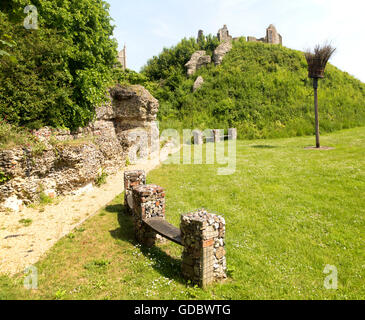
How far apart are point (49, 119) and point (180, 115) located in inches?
700

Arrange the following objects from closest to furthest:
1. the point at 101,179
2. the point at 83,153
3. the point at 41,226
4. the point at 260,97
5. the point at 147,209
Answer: the point at 147,209, the point at 41,226, the point at 83,153, the point at 101,179, the point at 260,97

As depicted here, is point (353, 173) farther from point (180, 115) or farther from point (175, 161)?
point (180, 115)

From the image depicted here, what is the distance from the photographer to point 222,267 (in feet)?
16.1

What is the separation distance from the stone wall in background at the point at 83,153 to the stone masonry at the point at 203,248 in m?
6.51

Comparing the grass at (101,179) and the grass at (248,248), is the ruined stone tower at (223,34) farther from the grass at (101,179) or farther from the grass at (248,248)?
the grass at (101,179)

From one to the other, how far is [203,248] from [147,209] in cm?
225

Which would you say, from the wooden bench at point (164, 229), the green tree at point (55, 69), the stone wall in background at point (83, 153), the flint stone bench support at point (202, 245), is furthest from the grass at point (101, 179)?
the flint stone bench support at point (202, 245)

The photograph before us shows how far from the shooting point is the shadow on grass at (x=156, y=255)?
5160 millimetres

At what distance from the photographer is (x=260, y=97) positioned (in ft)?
90.0

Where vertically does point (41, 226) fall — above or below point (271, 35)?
below

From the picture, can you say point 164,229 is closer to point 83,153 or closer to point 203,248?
point 203,248

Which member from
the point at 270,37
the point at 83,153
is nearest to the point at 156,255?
the point at 83,153

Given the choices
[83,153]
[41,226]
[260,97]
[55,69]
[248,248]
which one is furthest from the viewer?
[260,97]
